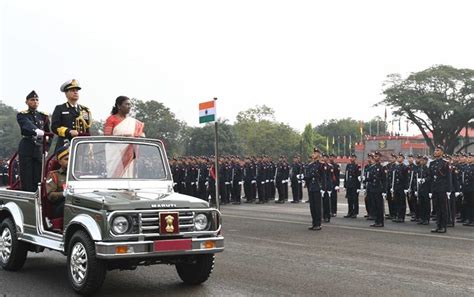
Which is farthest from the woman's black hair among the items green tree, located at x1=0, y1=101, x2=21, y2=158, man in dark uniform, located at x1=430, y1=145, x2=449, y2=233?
green tree, located at x1=0, y1=101, x2=21, y2=158

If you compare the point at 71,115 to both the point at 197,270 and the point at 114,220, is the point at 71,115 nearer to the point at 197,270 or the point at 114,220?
the point at 114,220

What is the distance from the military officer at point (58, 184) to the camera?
24.9 feet

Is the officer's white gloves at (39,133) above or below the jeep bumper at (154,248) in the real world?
above

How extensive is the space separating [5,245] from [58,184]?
1.64 m

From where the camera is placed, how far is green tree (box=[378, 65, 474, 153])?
62938 millimetres

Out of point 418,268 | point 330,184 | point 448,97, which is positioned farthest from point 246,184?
point 448,97

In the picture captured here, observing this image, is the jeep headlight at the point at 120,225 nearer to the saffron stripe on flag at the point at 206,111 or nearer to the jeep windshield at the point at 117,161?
the jeep windshield at the point at 117,161

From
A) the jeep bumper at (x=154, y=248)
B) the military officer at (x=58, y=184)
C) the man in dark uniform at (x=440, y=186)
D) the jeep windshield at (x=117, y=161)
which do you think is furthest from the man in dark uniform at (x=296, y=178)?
the jeep bumper at (x=154, y=248)

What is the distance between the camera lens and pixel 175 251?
6.55 meters

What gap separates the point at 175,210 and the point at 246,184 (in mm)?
19072

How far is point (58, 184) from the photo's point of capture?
772 cm

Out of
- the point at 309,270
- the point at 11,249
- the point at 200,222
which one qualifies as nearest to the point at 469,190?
the point at 309,270

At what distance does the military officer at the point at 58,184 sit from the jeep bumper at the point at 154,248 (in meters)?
1.55

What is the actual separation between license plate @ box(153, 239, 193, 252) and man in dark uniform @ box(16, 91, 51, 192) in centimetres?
325
